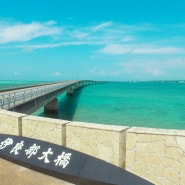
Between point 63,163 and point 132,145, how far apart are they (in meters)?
1.62

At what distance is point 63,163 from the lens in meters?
5.27

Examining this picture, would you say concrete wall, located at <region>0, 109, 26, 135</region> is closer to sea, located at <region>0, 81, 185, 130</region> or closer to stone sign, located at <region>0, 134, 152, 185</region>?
stone sign, located at <region>0, 134, 152, 185</region>

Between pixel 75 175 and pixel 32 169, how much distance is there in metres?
1.19

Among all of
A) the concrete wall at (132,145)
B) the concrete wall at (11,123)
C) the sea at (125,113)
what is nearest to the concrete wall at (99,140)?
the concrete wall at (132,145)

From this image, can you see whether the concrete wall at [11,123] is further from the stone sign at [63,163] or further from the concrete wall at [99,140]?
the concrete wall at [99,140]

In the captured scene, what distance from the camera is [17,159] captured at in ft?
19.2

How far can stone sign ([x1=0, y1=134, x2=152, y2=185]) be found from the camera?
468 centimetres

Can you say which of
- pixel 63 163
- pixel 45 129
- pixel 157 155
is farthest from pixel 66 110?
pixel 157 155

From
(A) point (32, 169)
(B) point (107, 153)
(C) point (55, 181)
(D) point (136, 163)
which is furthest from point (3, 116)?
(D) point (136, 163)

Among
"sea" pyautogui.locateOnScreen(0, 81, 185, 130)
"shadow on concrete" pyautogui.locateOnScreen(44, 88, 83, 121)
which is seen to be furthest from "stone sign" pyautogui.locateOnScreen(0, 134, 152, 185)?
"shadow on concrete" pyautogui.locateOnScreen(44, 88, 83, 121)

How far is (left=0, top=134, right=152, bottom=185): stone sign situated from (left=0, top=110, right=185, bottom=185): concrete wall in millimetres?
139

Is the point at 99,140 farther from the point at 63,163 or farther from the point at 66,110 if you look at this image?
the point at 66,110

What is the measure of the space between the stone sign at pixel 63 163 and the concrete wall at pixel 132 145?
139 mm

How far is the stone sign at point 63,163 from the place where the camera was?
4676 millimetres
